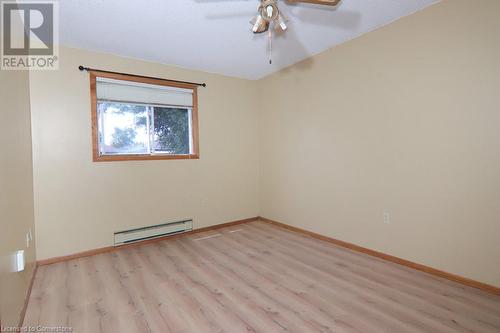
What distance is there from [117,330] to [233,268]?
1.20 meters

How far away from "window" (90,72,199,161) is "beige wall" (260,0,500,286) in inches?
68.4

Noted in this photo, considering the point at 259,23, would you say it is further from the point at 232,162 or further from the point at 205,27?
the point at 232,162

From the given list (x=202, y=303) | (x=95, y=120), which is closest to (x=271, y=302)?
(x=202, y=303)

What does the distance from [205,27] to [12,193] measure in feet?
7.30

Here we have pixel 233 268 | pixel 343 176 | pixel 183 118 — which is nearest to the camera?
pixel 233 268

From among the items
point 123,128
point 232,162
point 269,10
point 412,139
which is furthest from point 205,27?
point 412,139

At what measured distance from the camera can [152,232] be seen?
3.52 m

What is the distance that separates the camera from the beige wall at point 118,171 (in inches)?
111

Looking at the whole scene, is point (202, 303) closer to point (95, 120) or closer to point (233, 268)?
point (233, 268)

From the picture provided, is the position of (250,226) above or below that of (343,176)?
below

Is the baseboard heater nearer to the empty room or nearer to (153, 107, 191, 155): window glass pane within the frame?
the empty room

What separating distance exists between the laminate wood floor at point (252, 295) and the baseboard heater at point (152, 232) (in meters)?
0.22

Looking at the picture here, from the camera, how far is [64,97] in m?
2.91

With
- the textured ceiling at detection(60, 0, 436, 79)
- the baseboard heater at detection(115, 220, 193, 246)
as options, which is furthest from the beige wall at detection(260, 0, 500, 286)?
the baseboard heater at detection(115, 220, 193, 246)
